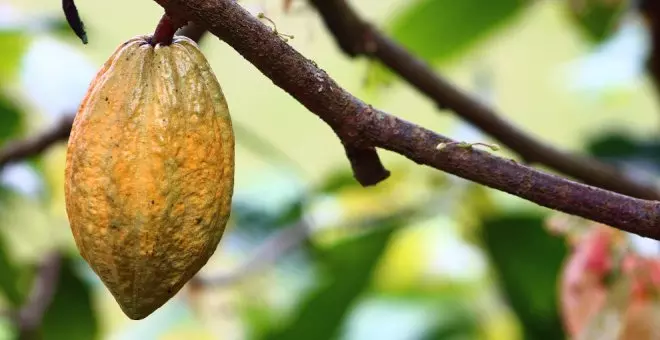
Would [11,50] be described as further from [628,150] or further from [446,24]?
[628,150]

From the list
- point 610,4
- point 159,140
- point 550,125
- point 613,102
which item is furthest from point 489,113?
point 550,125

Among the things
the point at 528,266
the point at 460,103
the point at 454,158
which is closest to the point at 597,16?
the point at 528,266

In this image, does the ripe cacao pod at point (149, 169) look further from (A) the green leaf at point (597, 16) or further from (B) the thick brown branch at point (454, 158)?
(A) the green leaf at point (597, 16)

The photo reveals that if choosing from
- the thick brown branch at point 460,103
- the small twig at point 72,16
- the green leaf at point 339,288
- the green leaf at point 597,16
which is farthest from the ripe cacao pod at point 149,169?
the green leaf at point 597,16

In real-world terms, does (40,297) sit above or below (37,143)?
below

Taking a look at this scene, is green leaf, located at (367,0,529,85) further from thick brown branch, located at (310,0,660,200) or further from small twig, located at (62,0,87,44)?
small twig, located at (62,0,87,44)

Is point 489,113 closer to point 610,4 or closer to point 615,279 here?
point 615,279
